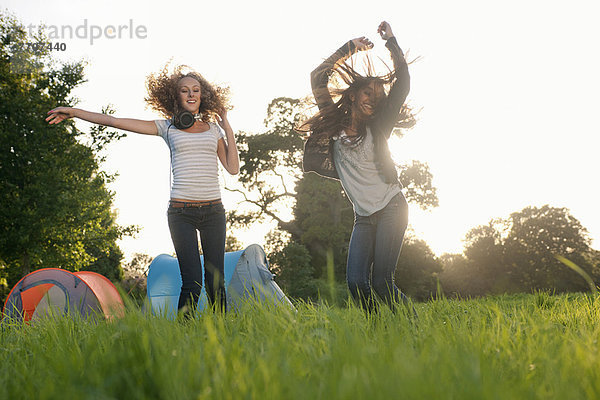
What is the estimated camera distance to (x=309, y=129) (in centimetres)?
395

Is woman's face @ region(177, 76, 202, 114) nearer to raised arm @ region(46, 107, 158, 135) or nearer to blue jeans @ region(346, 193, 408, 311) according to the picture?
raised arm @ region(46, 107, 158, 135)

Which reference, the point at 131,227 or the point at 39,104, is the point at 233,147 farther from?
the point at 131,227

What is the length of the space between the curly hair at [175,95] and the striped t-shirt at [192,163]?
311 millimetres

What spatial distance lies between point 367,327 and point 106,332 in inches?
49.3

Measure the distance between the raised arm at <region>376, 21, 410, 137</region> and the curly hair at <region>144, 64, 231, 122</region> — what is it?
136cm

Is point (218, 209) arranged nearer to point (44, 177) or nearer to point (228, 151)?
point (228, 151)

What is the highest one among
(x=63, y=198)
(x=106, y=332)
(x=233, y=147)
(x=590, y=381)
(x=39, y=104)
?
(x=39, y=104)

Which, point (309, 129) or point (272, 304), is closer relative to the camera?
point (272, 304)

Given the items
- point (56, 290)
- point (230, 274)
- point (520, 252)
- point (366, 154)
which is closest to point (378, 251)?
point (366, 154)

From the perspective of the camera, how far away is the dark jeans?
3.47 metres

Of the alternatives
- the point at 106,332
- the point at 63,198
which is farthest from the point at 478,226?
the point at 106,332

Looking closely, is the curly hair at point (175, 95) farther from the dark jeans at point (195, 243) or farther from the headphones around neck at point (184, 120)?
the dark jeans at point (195, 243)

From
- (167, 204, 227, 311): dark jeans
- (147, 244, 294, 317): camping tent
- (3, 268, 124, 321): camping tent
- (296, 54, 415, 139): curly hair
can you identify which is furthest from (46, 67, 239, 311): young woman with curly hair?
(3, 268, 124, 321): camping tent

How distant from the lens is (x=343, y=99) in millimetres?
3895
